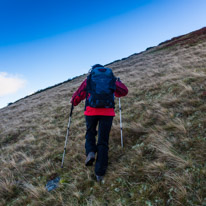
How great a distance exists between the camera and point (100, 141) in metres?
3.54

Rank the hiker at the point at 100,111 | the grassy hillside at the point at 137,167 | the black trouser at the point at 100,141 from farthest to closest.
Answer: the hiker at the point at 100,111 < the black trouser at the point at 100,141 < the grassy hillside at the point at 137,167

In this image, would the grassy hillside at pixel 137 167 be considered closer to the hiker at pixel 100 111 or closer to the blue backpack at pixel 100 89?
the hiker at pixel 100 111

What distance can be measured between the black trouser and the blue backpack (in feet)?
1.23

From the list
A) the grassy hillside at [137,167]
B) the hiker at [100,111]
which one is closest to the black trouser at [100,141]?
the hiker at [100,111]

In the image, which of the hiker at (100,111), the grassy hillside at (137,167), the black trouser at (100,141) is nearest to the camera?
the grassy hillside at (137,167)

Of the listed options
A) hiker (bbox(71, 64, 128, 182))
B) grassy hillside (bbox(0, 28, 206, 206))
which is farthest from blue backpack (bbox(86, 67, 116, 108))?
grassy hillside (bbox(0, 28, 206, 206))

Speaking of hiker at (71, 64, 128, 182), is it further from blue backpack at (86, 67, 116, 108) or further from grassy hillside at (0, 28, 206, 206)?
grassy hillside at (0, 28, 206, 206)

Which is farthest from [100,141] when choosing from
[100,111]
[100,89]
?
[100,89]

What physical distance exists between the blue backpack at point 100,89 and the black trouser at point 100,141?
1.23 ft

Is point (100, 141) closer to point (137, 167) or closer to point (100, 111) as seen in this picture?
point (100, 111)

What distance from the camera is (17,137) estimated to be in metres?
8.53

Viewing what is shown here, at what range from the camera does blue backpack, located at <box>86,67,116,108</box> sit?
11.7 feet

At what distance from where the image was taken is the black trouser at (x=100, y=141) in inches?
131

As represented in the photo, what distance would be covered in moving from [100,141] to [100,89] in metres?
1.23
